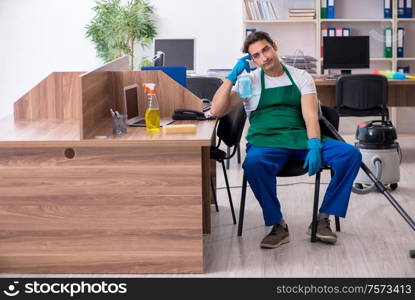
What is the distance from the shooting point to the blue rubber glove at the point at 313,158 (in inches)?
155

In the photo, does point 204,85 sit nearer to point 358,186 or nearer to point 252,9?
point 358,186

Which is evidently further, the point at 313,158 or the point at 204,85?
the point at 204,85

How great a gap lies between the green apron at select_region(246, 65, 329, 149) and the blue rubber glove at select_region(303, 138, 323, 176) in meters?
0.11

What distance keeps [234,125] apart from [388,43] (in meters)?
4.04

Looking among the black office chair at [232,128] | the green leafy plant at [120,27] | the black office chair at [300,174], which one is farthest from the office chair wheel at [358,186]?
the green leafy plant at [120,27]

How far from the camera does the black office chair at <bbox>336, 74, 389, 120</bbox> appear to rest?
636cm

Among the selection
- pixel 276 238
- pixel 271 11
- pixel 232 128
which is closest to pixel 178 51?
pixel 271 11

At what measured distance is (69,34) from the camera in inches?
324

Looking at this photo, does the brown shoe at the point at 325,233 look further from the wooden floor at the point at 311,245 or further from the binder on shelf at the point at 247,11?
the binder on shelf at the point at 247,11

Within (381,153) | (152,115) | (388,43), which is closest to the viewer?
(152,115)

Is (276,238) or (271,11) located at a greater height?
(271,11)

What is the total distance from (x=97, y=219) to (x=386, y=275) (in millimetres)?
1257

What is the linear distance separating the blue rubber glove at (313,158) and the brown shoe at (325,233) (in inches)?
10.7

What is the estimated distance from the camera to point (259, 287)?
3.35m
